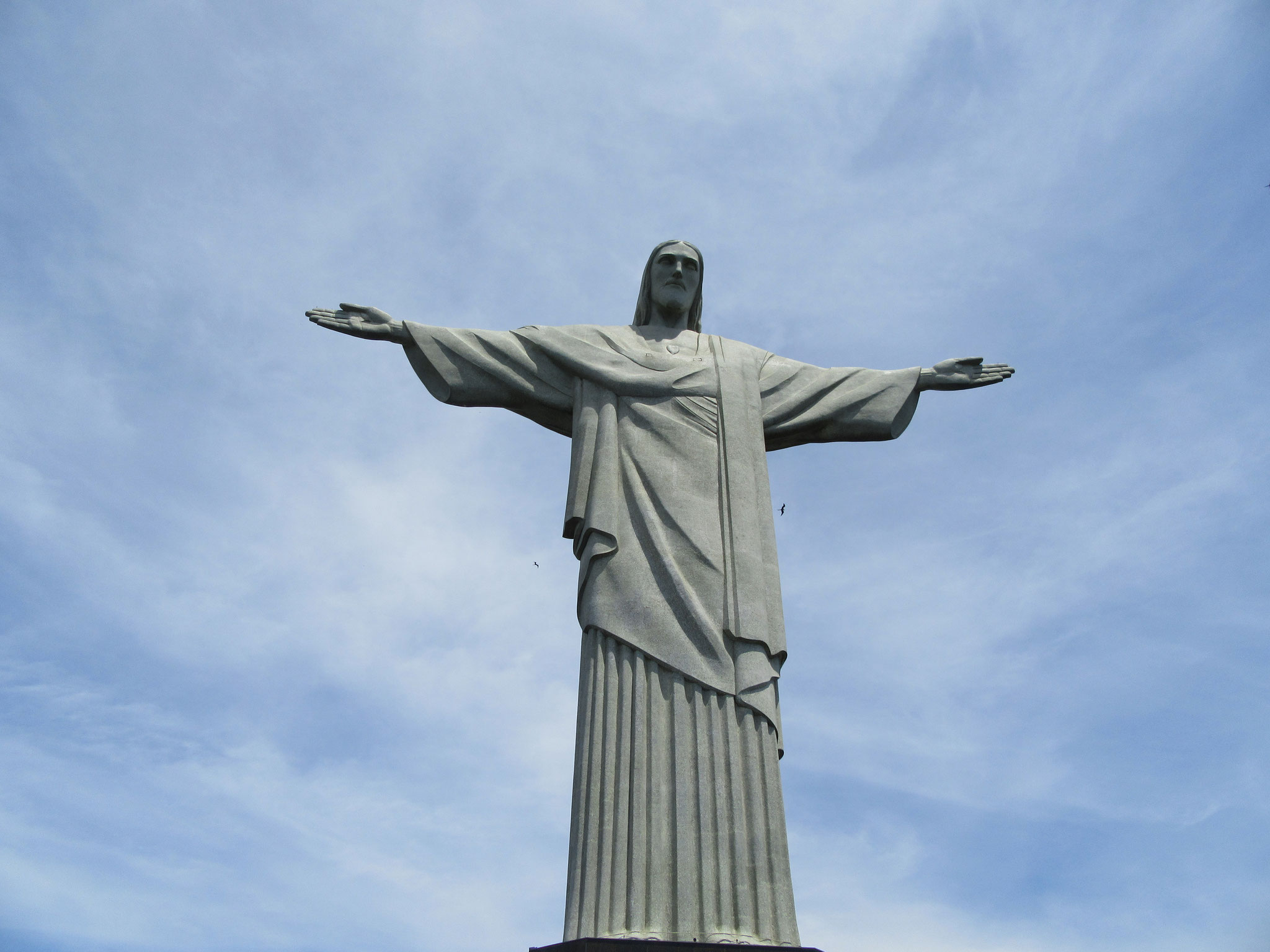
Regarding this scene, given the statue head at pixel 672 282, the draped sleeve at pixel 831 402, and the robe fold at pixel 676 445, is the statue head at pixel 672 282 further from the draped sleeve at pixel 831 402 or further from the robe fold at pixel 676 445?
the draped sleeve at pixel 831 402

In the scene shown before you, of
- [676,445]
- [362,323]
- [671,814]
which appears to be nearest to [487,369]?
[362,323]

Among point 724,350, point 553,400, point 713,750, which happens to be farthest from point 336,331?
point 713,750

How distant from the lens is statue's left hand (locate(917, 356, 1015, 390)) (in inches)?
434

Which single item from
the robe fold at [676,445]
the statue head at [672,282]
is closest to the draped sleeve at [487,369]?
the robe fold at [676,445]

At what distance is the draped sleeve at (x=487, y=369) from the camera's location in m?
10.4

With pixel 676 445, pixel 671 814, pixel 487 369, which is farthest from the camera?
pixel 487 369

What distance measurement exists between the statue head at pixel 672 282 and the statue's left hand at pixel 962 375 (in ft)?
8.22

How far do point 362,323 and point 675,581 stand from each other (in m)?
4.10

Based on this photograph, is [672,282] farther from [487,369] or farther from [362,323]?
[362,323]

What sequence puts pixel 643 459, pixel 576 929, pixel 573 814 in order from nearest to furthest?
1. pixel 576 929
2. pixel 573 814
3. pixel 643 459

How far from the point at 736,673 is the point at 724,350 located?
359cm

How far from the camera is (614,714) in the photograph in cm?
848

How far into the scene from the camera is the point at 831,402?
35.6ft

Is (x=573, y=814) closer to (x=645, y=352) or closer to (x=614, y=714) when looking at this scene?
(x=614, y=714)
